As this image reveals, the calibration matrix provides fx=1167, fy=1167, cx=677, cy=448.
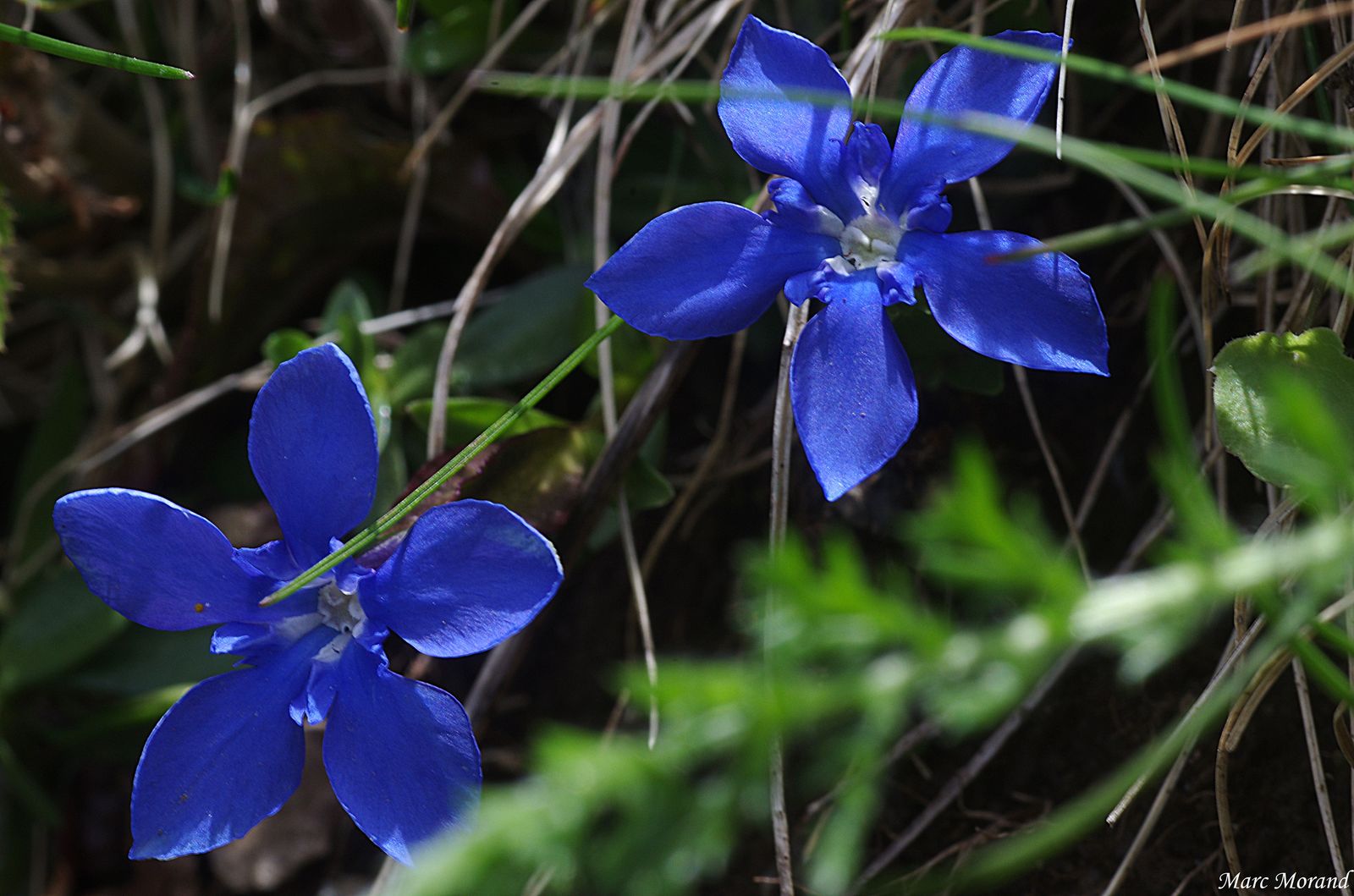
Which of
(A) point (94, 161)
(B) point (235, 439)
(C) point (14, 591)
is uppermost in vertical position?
(A) point (94, 161)

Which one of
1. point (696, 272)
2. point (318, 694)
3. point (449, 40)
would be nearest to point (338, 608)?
point (318, 694)

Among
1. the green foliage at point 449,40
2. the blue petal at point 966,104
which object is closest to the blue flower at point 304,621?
the blue petal at point 966,104

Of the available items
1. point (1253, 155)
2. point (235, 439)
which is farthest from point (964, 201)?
point (235, 439)

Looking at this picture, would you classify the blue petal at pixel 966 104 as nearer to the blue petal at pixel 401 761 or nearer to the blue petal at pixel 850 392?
the blue petal at pixel 850 392

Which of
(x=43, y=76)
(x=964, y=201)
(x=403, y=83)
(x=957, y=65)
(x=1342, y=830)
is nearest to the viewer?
(x=957, y=65)

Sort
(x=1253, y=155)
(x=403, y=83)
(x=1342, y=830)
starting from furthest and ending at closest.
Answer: (x=403, y=83), (x=1253, y=155), (x=1342, y=830)

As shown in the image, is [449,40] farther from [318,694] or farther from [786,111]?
[318,694]

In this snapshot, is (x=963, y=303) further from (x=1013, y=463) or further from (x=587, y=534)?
(x=587, y=534)

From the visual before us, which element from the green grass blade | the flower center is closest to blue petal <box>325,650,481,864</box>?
the flower center
